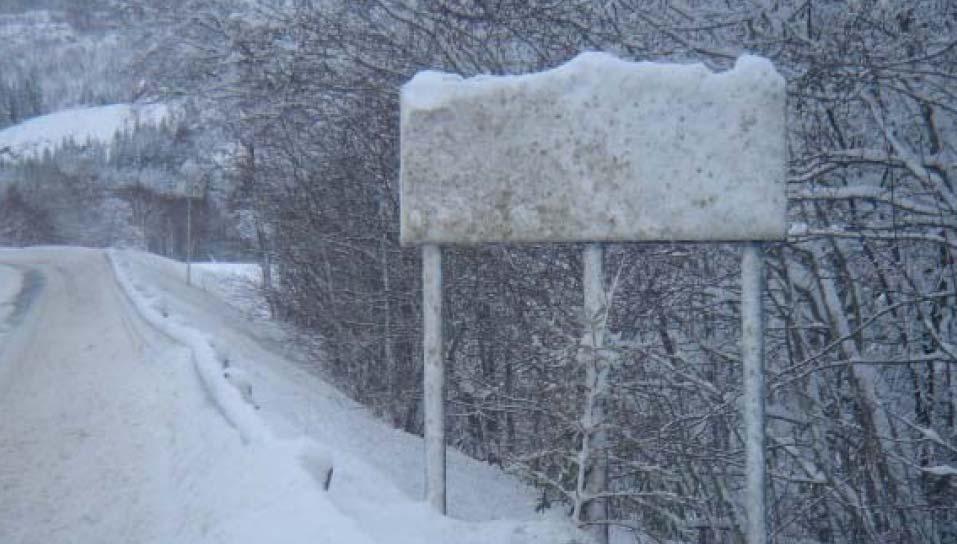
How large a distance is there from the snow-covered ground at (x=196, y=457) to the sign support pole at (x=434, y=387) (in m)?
0.18

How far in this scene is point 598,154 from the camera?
15.9 feet

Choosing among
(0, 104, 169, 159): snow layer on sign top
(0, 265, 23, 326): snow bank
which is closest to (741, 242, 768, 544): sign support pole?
(0, 265, 23, 326): snow bank

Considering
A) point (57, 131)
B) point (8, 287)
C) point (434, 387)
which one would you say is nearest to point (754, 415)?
point (434, 387)

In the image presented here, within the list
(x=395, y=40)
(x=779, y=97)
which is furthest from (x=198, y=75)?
(x=779, y=97)

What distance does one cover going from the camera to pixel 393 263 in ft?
45.1

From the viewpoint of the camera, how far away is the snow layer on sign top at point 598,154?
15.6 feet

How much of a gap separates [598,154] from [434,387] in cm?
166

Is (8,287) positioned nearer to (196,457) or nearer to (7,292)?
(7,292)

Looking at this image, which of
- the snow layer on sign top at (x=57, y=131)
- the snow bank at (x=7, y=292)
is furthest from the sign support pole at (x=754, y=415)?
the snow layer on sign top at (x=57, y=131)

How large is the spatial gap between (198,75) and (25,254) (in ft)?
114

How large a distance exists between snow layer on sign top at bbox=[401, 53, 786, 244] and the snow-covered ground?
1.64m

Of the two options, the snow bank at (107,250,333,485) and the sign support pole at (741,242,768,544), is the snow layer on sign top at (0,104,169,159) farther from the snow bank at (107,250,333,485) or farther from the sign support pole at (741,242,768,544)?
the sign support pole at (741,242,768,544)

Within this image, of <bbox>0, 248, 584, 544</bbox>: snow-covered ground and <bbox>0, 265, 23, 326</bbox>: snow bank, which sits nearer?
<bbox>0, 248, 584, 544</bbox>: snow-covered ground

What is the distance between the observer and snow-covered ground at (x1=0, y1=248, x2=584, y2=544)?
16.3ft
